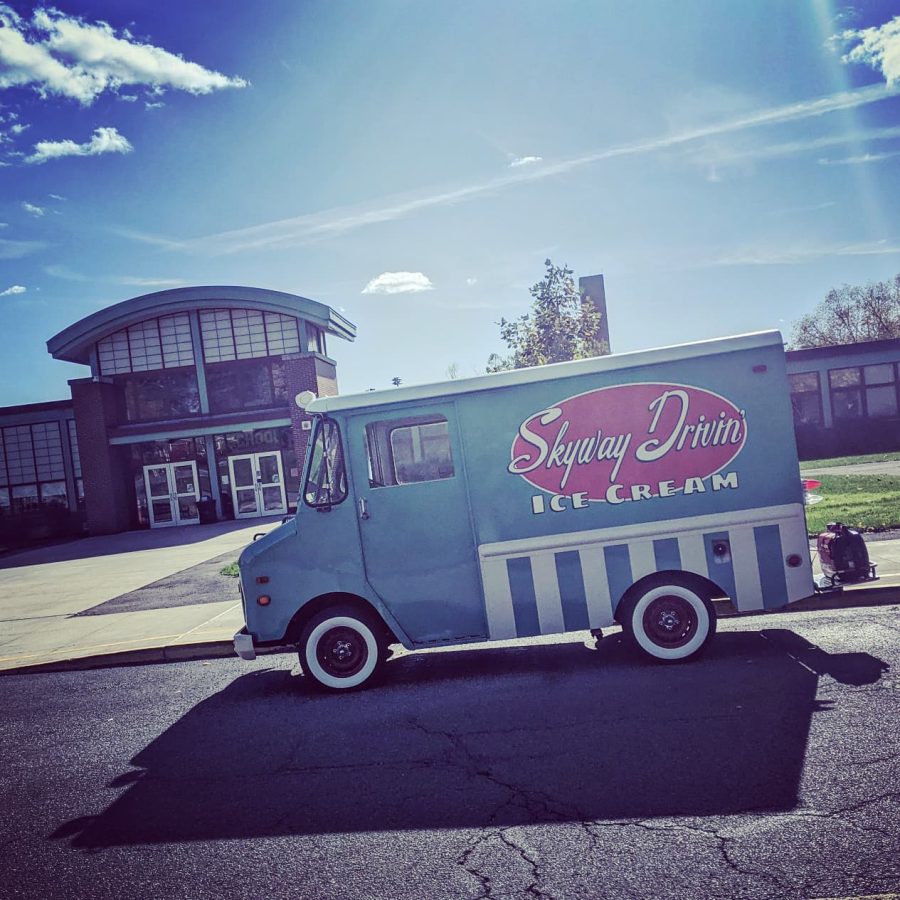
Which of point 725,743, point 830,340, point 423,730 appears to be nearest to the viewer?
point 725,743

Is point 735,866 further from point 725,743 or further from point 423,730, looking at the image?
point 423,730

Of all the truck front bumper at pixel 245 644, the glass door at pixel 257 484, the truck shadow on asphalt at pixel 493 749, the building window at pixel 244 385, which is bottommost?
the truck shadow on asphalt at pixel 493 749

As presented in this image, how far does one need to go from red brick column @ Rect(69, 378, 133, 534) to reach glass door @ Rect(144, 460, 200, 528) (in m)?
1.29

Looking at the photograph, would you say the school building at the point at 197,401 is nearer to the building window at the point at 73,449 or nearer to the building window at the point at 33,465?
the building window at the point at 33,465

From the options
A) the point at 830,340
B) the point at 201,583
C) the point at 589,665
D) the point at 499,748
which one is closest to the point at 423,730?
the point at 499,748

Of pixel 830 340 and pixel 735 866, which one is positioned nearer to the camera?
pixel 735 866

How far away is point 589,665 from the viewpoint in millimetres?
6387

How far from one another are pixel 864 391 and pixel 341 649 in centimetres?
3072

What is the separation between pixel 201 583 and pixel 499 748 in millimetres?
9576

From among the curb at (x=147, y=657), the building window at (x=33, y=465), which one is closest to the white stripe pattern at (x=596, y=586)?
the curb at (x=147, y=657)

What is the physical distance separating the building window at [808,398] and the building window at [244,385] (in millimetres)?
21968

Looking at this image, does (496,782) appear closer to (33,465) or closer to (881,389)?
(881,389)

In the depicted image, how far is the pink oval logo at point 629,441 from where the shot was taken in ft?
20.1

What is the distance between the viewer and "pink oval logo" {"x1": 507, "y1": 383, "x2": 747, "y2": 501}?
612cm
